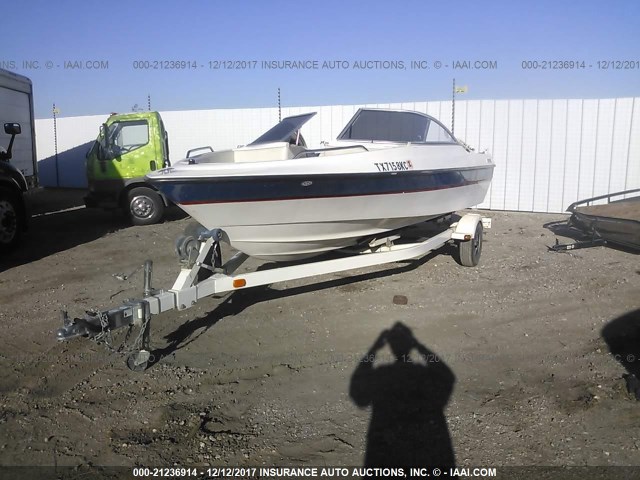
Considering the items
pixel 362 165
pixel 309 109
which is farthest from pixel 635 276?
pixel 309 109

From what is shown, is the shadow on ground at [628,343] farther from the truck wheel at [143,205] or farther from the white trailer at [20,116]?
the white trailer at [20,116]

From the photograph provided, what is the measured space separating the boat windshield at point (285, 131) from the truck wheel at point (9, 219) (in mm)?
4076

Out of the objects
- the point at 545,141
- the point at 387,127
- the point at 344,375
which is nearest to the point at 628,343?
the point at 344,375

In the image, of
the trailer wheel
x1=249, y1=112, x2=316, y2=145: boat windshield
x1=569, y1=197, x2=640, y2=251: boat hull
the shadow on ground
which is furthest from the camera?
x1=569, y1=197, x2=640, y2=251: boat hull

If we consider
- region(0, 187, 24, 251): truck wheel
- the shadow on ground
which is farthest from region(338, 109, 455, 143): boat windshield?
region(0, 187, 24, 251): truck wheel

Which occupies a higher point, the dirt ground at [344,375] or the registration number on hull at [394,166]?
the registration number on hull at [394,166]

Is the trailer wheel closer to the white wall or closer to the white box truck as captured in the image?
the white wall

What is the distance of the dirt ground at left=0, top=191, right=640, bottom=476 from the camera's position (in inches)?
118

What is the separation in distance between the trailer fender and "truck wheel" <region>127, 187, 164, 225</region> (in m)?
6.17

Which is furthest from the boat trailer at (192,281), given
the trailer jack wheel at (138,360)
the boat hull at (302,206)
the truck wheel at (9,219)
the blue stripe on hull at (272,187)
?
the truck wheel at (9,219)

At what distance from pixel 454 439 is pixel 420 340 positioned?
1.53 meters

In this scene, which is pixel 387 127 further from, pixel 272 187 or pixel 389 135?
pixel 272 187

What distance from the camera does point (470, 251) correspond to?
22.3ft

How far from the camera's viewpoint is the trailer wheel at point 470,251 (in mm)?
6785
